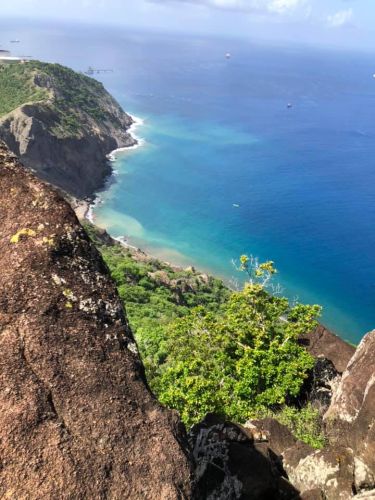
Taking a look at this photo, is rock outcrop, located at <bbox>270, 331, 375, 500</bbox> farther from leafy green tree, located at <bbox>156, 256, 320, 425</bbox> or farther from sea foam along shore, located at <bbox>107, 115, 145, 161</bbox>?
sea foam along shore, located at <bbox>107, 115, 145, 161</bbox>

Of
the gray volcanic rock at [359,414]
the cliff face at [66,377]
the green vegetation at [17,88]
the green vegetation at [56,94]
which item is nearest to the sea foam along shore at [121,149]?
the green vegetation at [56,94]

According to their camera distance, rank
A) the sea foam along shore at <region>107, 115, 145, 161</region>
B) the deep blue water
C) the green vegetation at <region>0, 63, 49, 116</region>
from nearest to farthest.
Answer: the deep blue water, the green vegetation at <region>0, 63, 49, 116</region>, the sea foam along shore at <region>107, 115, 145, 161</region>

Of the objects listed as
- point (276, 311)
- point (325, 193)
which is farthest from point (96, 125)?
point (276, 311)

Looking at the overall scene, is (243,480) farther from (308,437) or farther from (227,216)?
(227,216)

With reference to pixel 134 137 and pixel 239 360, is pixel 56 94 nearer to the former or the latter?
pixel 134 137

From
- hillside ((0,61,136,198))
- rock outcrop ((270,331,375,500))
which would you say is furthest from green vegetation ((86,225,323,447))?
hillside ((0,61,136,198))

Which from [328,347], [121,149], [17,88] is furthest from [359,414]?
[17,88]

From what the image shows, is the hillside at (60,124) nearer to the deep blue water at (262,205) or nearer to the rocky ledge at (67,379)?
the deep blue water at (262,205)

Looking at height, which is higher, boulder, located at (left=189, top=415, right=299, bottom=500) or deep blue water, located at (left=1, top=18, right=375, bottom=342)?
deep blue water, located at (left=1, top=18, right=375, bottom=342)
